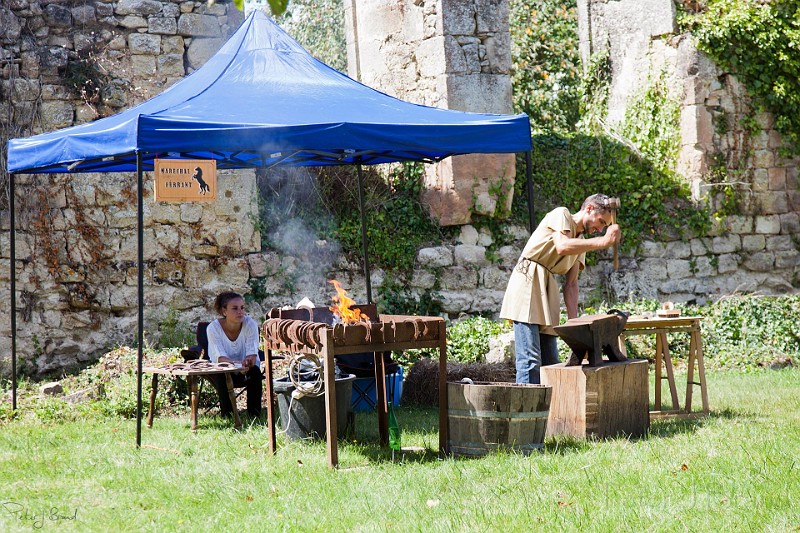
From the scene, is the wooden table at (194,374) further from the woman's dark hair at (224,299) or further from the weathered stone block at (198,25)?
the weathered stone block at (198,25)

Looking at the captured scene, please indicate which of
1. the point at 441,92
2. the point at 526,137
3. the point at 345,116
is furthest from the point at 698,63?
the point at 345,116

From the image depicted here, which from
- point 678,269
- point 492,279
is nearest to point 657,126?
point 678,269

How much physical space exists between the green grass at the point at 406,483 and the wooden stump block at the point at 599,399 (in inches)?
5.6

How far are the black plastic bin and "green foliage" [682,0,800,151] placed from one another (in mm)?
7125

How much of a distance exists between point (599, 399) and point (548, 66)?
8.75 m

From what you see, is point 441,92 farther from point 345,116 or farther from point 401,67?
point 345,116

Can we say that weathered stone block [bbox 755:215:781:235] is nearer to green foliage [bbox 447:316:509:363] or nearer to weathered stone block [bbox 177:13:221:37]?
green foliage [bbox 447:316:509:363]

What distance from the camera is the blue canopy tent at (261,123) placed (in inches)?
223

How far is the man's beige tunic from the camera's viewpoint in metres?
5.96

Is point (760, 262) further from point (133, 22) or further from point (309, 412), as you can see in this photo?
point (133, 22)

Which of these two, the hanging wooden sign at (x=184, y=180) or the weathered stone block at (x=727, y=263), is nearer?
the hanging wooden sign at (x=184, y=180)

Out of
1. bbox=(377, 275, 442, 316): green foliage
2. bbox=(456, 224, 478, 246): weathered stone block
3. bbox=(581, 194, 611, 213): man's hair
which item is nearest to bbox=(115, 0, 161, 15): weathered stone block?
bbox=(377, 275, 442, 316): green foliage
